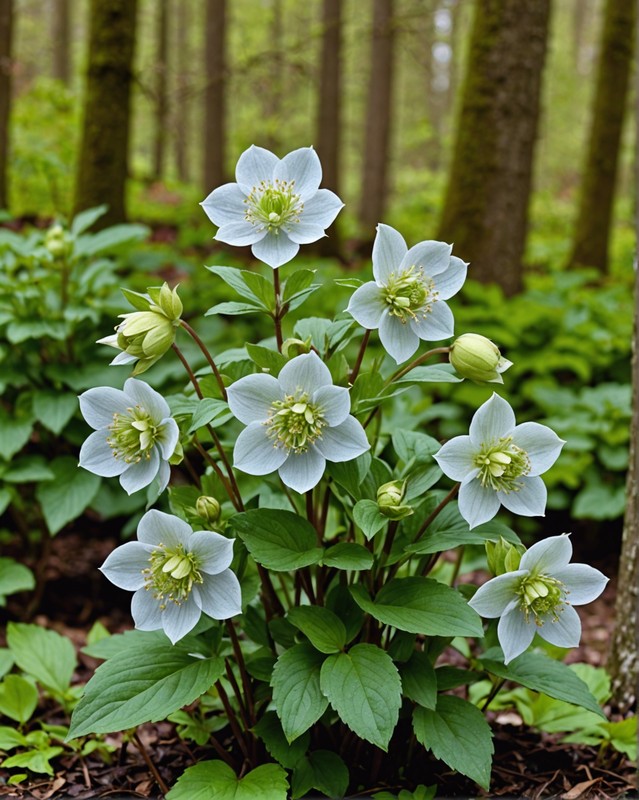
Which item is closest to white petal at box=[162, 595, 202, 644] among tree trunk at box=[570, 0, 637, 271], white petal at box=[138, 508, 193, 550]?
white petal at box=[138, 508, 193, 550]

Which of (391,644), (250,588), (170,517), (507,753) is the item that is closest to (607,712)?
(507,753)

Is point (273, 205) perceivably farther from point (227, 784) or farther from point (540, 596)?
point (227, 784)

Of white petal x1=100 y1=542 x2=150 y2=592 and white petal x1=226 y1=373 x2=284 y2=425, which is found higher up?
white petal x1=226 y1=373 x2=284 y2=425

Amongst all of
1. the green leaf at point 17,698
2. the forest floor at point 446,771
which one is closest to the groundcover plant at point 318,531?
the forest floor at point 446,771

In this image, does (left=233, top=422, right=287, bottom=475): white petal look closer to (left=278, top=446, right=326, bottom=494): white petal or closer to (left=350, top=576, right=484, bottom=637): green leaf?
(left=278, top=446, right=326, bottom=494): white petal

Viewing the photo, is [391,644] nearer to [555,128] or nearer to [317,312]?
[317,312]

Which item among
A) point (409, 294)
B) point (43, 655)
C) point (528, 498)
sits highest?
point (409, 294)

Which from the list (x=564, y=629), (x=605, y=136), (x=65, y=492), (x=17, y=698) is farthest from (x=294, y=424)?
(x=605, y=136)
